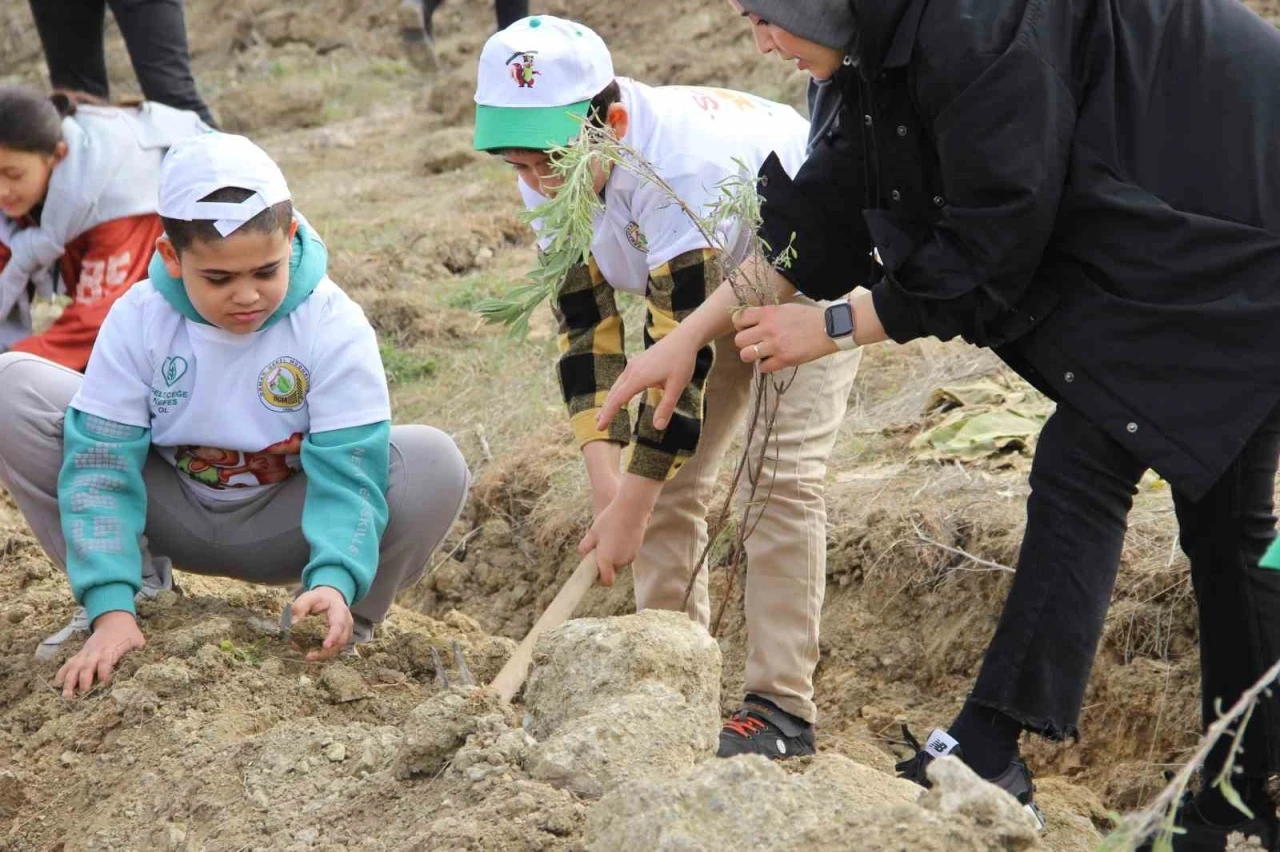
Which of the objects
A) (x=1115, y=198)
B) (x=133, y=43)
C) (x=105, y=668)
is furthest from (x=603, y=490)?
(x=133, y=43)

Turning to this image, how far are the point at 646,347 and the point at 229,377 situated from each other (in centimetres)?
83

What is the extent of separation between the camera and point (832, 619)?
3.74m

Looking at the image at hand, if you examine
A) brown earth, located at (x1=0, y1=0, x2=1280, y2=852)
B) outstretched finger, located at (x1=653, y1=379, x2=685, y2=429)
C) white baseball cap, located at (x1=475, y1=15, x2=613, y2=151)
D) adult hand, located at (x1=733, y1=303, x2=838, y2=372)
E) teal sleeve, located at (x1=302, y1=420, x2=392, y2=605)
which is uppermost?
white baseball cap, located at (x1=475, y1=15, x2=613, y2=151)

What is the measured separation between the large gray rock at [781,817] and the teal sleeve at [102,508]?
139cm

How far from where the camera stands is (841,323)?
228cm

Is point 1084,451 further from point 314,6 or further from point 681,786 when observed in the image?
point 314,6

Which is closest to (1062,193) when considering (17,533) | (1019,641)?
(1019,641)

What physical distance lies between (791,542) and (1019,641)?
0.77 m

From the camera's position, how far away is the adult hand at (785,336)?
2.29 metres

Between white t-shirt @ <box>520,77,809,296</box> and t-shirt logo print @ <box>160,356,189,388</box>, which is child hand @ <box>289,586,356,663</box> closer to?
t-shirt logo print @ <box>160,356,189,388</box>

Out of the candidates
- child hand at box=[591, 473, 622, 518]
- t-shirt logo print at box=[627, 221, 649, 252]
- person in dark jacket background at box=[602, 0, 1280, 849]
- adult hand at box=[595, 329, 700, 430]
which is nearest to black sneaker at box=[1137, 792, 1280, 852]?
person in dark jacket background at box=[602, 0, 1280, 849]

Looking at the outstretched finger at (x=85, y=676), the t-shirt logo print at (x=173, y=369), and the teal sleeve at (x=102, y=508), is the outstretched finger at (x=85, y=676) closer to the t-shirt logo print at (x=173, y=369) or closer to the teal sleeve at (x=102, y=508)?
the teal sleeve at (x=102, y=508)

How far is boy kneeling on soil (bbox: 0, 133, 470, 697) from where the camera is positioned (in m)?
2.88

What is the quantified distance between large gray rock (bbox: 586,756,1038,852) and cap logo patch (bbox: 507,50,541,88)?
140 centimetres
